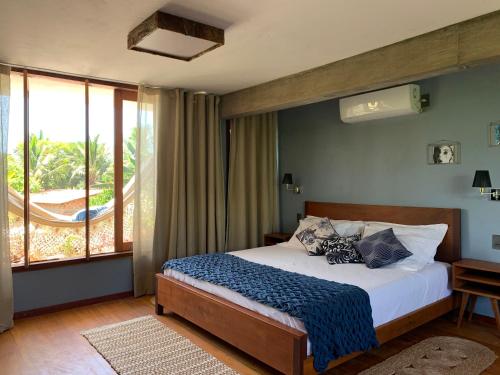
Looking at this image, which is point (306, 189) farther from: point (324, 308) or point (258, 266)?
point (324, 308)

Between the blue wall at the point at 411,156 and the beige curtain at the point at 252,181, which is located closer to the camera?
the blue wall at the point at 411,156

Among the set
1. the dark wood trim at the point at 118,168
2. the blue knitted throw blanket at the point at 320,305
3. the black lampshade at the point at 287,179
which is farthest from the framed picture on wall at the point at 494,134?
the dark wood trim at the point at 118,168

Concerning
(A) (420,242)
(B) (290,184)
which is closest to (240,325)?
(A) (420,242)

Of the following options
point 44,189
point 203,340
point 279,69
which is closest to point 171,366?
point 203,340

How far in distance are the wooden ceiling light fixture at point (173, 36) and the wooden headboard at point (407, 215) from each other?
252cm

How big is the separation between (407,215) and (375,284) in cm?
137

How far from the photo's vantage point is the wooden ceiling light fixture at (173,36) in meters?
2.45

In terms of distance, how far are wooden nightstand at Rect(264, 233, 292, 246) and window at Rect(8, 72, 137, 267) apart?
1.73 m

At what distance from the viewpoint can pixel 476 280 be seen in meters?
3.19

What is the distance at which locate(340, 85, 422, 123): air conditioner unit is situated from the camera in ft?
12.3

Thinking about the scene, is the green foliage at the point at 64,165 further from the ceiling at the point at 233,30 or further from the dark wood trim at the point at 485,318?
the dark wood trim at the point at 485,318

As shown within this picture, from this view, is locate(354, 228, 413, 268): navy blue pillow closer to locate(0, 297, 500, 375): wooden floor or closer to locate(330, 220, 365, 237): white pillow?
locate(330, 220, 365, 237): white pillow

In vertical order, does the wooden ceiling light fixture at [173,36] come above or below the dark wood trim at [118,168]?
above

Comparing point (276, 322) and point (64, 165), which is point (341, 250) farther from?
point (64, 165)
